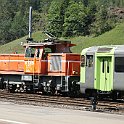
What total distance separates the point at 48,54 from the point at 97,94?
211 inches

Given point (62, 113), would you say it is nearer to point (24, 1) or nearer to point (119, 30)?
point (119, 30)

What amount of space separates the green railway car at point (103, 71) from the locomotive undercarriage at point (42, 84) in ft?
7.20

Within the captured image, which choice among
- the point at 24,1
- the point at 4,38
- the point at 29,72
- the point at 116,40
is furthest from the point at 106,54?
the point at 24,1

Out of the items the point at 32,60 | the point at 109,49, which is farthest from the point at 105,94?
the point at 32,60

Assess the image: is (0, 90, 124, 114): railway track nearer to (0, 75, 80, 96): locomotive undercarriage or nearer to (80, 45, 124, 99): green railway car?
(80, 45, 124, 99): green railway car

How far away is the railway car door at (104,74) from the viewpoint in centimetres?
2058

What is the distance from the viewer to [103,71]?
21.0 meters

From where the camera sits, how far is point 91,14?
302ft

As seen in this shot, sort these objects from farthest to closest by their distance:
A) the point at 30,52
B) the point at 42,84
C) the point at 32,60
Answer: the point at 30,52 → the point at 32,60 → the point at 42,84

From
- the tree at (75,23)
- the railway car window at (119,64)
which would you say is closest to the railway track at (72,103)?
the railway car window at (119,64)

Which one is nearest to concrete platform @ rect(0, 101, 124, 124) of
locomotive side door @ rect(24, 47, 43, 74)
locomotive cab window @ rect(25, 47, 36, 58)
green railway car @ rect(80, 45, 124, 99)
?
green railway car @ rect(80, 45, 124, 99)

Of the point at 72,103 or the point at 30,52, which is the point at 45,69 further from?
the point at 72,103

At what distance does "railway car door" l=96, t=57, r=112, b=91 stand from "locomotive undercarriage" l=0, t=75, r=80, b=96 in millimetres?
3327

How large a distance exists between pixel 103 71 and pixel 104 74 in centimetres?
19
